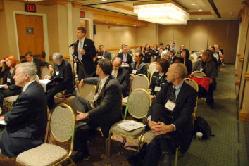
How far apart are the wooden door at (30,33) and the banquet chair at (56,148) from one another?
4697 mm

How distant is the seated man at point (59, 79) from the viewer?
4.58 metres

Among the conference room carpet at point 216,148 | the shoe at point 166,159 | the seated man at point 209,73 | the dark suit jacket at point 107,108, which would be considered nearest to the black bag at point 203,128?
the conference room carpet at point 216,148

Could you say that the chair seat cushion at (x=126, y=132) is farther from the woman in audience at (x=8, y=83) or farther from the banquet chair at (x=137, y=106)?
the woman in audience at (x=8, y=83)

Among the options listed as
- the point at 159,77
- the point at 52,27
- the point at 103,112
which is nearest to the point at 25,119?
the point at 103,112

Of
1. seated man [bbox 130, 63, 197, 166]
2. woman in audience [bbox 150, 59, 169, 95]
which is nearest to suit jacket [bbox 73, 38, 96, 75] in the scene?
woman in audience [bbox 150, 59, 169, 95]

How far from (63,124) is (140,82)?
7.29ft

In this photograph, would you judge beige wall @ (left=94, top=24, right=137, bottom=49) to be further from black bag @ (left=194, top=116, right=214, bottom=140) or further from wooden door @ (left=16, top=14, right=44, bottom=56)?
black bag @ (left=194, top=116, right=214, bottom=140)

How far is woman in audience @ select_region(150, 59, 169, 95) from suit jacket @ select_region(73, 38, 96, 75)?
1560mm

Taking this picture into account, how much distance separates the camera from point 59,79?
463 centimetres

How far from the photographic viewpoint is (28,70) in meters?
2.38

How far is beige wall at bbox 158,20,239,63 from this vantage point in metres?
14.9

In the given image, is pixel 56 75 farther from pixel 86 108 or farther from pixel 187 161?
pixel 187 161

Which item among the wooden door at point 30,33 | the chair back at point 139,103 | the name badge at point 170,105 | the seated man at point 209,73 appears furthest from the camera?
the wooden door at point 30,33

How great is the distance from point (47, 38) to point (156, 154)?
601cm
